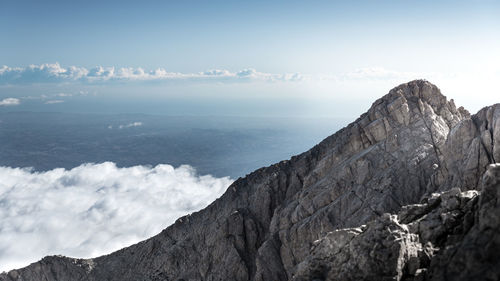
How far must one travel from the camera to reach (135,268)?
83.6 meters

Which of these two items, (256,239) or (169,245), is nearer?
(256,239)

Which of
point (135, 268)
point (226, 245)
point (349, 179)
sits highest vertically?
point (349, 179)

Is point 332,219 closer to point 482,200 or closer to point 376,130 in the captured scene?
point 376,130

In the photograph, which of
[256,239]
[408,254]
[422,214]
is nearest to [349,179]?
[256,239]

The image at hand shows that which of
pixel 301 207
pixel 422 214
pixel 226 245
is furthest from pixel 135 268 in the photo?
pixel 422 214

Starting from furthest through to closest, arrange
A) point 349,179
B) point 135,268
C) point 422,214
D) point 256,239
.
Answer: point 135,268
point 256,239
point 349,179
point 422,214

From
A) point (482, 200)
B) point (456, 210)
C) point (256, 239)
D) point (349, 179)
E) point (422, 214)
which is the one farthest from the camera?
point (256, 239)

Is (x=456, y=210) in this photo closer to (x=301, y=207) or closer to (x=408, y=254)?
(x=408, y=254)

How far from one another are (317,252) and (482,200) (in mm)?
12149

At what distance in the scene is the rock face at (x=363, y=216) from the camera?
2661cm

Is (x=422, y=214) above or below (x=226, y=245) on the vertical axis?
above

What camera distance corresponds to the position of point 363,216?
56.5m

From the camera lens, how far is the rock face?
87.3ft

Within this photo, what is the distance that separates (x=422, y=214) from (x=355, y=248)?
6.61 metres
